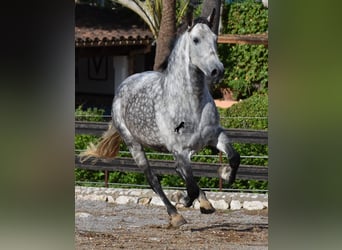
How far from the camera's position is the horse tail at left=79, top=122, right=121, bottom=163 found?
8.58 meters

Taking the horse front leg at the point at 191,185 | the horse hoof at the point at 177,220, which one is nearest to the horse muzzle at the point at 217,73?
the horse front leg at the point at 191,185

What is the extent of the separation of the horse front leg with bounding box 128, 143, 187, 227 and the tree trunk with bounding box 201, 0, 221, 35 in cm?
134

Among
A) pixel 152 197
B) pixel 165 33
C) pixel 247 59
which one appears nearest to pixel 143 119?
pixel 152 197

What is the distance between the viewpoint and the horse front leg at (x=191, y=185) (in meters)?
8.26

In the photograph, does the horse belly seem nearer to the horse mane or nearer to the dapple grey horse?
the dapple grey horse

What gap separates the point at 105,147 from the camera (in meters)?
8.60

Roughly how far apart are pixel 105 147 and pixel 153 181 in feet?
1.91

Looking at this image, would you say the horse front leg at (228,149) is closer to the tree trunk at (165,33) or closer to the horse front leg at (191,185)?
the horse front leg at (191,185)

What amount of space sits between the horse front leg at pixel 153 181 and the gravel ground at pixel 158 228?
56 mm

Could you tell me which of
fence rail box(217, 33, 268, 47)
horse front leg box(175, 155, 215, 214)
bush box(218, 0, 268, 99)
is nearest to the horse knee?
horse front leg box(175, 155, 215, 214)
